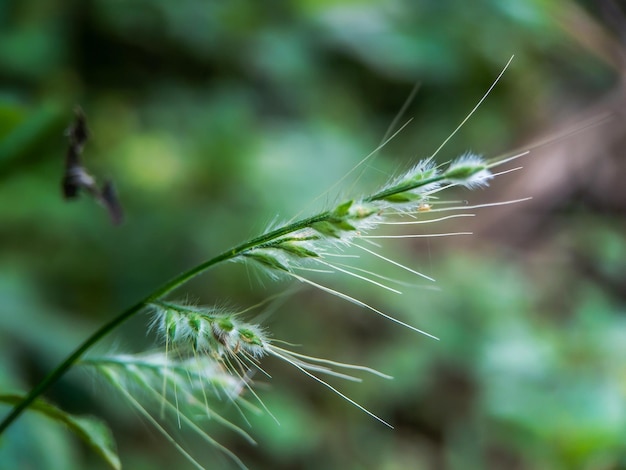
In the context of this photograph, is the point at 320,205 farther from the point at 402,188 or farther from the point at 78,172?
the point at 402,188

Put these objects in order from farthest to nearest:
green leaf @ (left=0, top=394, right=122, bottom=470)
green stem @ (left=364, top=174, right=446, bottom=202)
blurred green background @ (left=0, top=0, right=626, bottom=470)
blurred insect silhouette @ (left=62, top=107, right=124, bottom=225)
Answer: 1. blurred green background @ (left=0, top=0, right=626, bottom=470)
2. blurred insect silhouette @ (left=62, top=107, right=124, bottom=225)
3. green leaf @ (left=0, top=394, right=122, bottom=470)
4. green stem @ (left=364, top=174, right=446, bottom=202)

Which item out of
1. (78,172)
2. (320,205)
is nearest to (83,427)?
(78,172)

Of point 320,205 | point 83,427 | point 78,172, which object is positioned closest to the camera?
point 83,427

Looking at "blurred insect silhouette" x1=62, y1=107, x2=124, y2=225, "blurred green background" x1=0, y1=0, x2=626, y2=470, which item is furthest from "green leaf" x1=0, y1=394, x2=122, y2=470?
"blurred green background" x1=0, y1=0, x2=626, y2=470

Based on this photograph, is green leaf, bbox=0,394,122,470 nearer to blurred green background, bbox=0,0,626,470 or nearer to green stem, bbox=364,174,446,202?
green stem, bbox=364,174,446,202

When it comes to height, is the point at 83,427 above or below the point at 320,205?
below

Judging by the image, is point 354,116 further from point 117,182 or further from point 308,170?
point 117,182

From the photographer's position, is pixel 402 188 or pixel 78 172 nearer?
pixel 402 188
